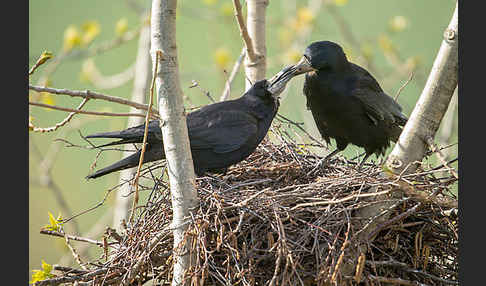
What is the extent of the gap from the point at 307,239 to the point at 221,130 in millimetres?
1329

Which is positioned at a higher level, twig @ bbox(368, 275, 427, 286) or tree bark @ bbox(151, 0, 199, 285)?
tree bark @ bbox(151, 0, 199, 285)

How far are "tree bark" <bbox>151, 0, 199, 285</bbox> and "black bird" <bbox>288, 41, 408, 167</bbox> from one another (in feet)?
5.63

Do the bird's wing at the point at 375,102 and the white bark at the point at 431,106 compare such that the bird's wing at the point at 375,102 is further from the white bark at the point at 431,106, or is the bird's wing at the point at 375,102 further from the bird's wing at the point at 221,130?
the white bark at the point at 431,106

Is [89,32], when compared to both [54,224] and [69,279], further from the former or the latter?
[69,279]

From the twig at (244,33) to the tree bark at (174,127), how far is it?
4.68 feet

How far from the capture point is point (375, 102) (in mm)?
4465

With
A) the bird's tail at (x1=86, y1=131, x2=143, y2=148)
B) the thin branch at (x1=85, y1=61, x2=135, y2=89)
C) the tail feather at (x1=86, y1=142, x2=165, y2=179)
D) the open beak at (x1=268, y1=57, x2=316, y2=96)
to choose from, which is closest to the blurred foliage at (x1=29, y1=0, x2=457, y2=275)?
the thin branch at (x1=85, y1=61, x2=135, y2=89)

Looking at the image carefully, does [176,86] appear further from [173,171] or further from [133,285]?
[133,285]

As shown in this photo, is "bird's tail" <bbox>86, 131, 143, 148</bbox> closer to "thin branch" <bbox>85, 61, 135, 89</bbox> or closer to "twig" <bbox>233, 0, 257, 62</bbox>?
"twig" <bbox>233, 0, 257, 62</bbox>

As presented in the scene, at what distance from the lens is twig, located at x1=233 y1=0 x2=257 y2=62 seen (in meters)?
4.04

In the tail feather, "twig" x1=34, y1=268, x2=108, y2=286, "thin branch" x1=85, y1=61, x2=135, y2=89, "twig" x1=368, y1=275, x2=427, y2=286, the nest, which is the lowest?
"twig" x1=34, y1=268, x2=108, y2=286

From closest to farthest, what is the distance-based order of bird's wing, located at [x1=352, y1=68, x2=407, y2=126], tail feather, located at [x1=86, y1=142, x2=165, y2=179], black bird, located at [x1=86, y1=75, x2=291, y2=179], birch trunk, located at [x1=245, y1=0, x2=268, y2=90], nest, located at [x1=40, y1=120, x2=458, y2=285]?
nest, located at [x1=40, y1=120, x2=458, y2=285]
tail feather, located at [x1=86, y1=142, x2=165, y2=179]
black bird, located at [x1=86, y1=75, x2=291, y2=179]
bird's wing, located at [x1=352, y1=68, x2=407, y2=126]
birch trunk, located at [x1=245, y1=0, x2=268, y2=90]

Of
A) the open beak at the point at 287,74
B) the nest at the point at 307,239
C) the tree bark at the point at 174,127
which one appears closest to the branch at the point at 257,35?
the open beak at the point at 287,74


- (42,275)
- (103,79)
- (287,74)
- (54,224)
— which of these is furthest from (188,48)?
(42,275)
